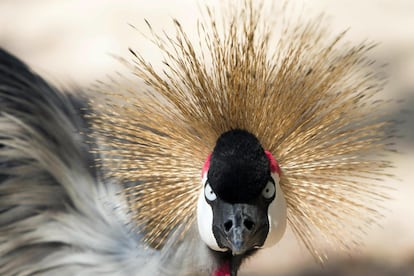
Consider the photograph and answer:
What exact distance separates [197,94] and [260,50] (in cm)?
15

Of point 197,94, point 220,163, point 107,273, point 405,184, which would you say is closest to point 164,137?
point 197,94

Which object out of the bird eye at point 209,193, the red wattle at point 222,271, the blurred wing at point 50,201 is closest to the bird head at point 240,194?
the bird eye at point 209,193

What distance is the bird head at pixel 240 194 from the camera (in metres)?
1.59

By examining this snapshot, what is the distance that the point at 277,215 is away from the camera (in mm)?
1677

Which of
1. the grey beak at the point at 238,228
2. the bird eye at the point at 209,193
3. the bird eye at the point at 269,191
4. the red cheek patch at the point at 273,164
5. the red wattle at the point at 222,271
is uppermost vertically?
the red cheek patch at the point at 273,164

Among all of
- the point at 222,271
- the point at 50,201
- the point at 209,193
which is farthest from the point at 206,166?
the point at 50,201

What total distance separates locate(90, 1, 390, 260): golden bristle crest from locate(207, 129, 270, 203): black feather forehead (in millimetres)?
100

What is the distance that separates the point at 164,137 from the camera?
5.90 feet

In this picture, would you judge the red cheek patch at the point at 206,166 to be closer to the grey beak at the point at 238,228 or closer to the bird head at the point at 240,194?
the bird head at the point at 240,194

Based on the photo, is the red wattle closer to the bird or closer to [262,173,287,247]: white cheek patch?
the bird

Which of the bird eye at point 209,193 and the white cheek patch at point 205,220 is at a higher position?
the bird eye at point 209,193

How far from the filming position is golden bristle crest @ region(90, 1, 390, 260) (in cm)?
173

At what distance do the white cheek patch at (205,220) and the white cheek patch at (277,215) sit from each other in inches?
4.1

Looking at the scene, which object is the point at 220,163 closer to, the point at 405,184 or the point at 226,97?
the point at 226,97
